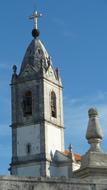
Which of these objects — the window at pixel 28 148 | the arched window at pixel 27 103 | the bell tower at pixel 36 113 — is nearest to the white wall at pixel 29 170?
the bell tower at pixel 36 113

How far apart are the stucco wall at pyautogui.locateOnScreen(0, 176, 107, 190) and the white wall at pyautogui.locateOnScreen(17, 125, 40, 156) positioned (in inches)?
1821

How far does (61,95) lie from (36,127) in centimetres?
531

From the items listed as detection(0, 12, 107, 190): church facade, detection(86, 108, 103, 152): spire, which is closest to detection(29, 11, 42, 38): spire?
detection(0, 12, 107, 190): church facade

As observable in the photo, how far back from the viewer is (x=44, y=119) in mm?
60375

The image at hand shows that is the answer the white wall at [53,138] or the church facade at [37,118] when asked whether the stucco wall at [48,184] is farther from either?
the white wall at [53,138]

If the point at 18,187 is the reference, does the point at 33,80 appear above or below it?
above

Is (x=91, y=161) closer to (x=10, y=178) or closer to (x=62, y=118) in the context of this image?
(x=10, y=178)

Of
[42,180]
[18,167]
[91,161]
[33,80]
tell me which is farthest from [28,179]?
[33,80]

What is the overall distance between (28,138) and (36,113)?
2.20m

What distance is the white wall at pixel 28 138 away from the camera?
59.9 m

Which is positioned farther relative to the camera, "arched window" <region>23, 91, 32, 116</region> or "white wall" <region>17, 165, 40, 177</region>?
"arched window" <region>23, 91, 32, 116</region>

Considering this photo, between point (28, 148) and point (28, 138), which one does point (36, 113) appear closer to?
point (28, 138)

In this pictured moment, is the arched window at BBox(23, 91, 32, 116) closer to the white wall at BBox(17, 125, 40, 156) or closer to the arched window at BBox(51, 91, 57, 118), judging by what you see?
the white wall at BBox(17, 125, 40, 156)

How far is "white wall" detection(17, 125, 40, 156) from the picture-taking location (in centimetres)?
5991
